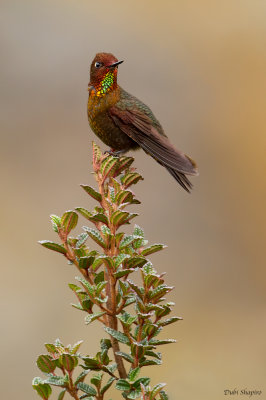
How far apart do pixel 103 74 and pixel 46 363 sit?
965 millimetres

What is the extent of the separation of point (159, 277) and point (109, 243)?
0.29 feet

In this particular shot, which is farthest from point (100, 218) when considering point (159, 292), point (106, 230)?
point (159, 292)

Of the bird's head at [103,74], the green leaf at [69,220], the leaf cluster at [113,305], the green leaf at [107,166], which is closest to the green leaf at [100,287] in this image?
the leaf cluster at [113,305]

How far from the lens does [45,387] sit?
27.5 inches

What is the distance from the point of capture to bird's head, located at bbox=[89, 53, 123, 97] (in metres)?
1.43

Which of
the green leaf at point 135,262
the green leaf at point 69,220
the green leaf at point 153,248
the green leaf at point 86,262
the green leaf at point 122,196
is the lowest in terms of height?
the green leaf at point 135,262

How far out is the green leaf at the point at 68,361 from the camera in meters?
0.67

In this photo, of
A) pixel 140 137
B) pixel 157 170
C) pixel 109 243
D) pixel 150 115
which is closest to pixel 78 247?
pixel 109 243

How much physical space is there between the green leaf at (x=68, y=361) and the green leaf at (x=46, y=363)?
0.06 ft

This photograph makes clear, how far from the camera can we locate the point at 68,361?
2.22 feet

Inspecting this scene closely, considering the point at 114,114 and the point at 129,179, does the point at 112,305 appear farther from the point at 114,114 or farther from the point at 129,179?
the point at 114,114

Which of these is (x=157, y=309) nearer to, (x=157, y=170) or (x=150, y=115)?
(x=150, y=115)

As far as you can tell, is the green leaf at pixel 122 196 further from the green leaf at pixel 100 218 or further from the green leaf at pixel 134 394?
the green leaf at pixel 134 394

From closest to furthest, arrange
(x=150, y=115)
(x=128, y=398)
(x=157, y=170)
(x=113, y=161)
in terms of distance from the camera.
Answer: (x=128, y=398)
(x=113, y=161)
(x=150, y=115)
(x=157, y=170)
